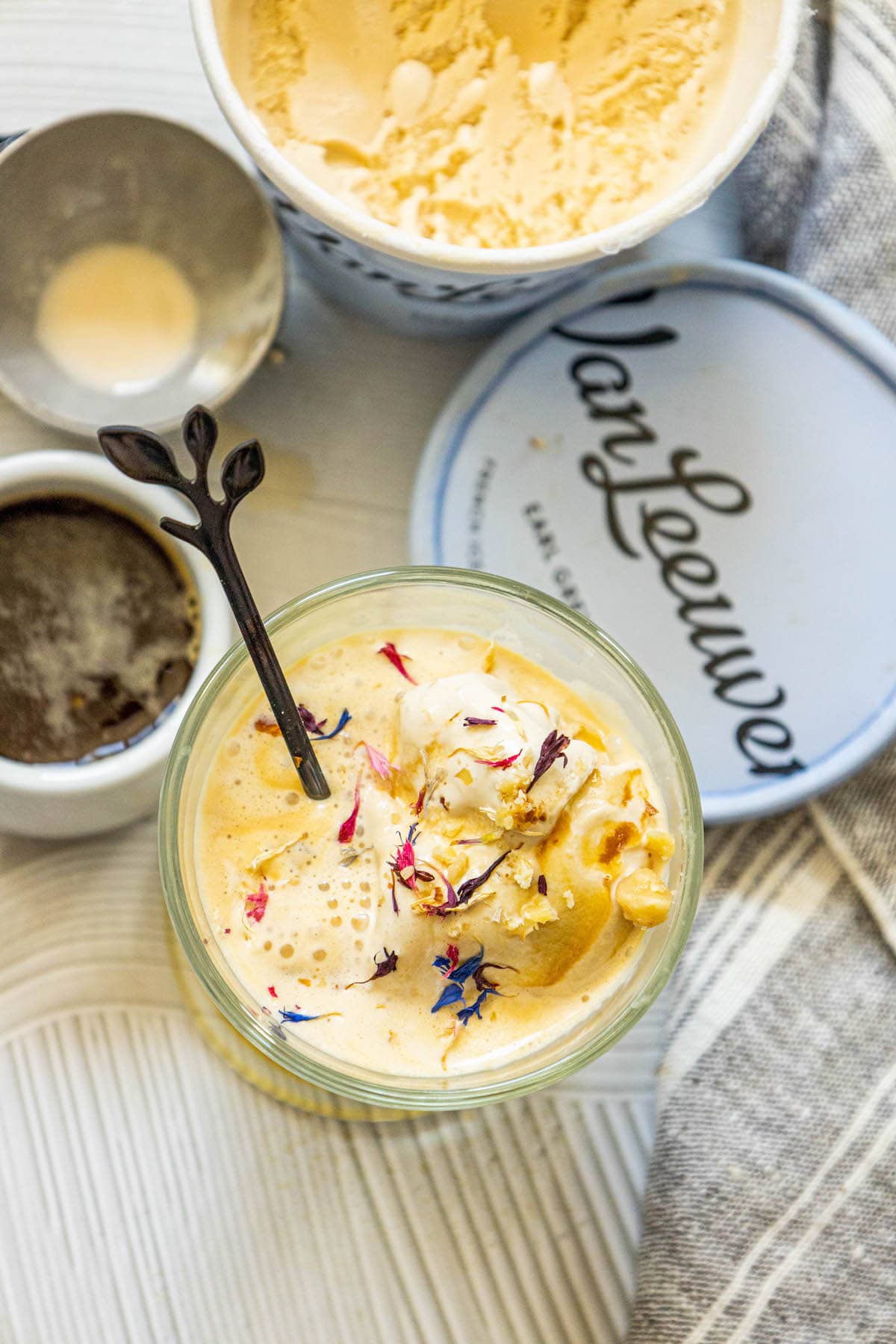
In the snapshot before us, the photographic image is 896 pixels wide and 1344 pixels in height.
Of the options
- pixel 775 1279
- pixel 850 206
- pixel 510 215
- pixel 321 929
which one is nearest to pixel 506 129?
pixel 510 215

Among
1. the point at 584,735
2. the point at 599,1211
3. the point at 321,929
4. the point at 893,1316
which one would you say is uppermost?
the point at 584,735

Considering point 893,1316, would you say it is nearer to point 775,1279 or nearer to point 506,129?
point 775,1279

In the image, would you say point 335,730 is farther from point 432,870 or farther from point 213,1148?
point 213,1148

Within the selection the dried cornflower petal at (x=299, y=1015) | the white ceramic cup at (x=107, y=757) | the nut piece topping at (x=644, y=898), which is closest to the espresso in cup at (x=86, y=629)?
the white ceramic cup at (x=107, y=757)

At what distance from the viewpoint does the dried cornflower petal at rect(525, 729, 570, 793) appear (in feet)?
2.20

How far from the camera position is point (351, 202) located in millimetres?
746

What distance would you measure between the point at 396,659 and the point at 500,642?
3.1 inches

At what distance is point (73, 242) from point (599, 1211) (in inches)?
35.6

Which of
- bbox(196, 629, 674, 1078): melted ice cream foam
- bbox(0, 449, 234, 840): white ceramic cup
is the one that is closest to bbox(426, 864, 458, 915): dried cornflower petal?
bbox(196, 629, 674, 1078): melted ice cream foam

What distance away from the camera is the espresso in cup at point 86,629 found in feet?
2.88

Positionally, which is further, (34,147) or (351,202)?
(34,147)

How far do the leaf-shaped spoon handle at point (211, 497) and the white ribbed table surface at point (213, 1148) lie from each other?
27cm

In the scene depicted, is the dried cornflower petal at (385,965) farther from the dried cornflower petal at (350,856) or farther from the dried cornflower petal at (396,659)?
the dried cornflower petal at (396,659)

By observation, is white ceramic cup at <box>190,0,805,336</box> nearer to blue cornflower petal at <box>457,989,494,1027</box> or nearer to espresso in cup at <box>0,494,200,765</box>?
espresso in cup at <box>0,494,200,765</box>
